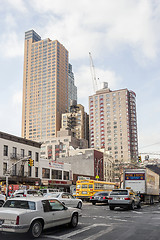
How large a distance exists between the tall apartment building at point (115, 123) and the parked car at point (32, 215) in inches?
5498

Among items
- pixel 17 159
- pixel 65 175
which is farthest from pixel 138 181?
pixel 65 175

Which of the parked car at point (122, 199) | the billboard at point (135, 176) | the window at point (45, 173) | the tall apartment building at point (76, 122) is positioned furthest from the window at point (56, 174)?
the tall apartment building at point (76, 122)

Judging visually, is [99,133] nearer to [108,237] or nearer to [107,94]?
[107,94]

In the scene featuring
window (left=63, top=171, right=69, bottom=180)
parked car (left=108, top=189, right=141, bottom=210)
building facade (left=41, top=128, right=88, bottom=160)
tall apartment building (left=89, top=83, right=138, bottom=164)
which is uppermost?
tall apartment building (left=89, top=83, right=138, bottom=164)

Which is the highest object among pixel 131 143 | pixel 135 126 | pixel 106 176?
pixel 135 126

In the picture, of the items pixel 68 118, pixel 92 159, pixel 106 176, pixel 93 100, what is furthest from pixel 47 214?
pixel 68 118

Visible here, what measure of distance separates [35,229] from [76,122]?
171 m

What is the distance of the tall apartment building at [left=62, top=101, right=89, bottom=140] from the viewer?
17938 cm

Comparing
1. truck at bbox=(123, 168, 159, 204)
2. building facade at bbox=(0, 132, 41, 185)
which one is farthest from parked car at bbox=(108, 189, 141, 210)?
building facade at bbox=(0, 132, 41, 185)

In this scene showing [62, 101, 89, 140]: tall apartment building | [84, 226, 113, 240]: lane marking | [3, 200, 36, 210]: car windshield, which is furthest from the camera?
[62, 101, 89, 140]: tall apartment building

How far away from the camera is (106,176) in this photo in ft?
329

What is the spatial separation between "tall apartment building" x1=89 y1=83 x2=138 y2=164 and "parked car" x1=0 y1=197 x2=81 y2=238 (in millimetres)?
139648

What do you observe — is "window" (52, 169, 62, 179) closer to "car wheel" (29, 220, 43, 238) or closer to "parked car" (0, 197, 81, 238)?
"parked car" (0, 197, 81, 238)

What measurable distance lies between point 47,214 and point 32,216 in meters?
0.95
